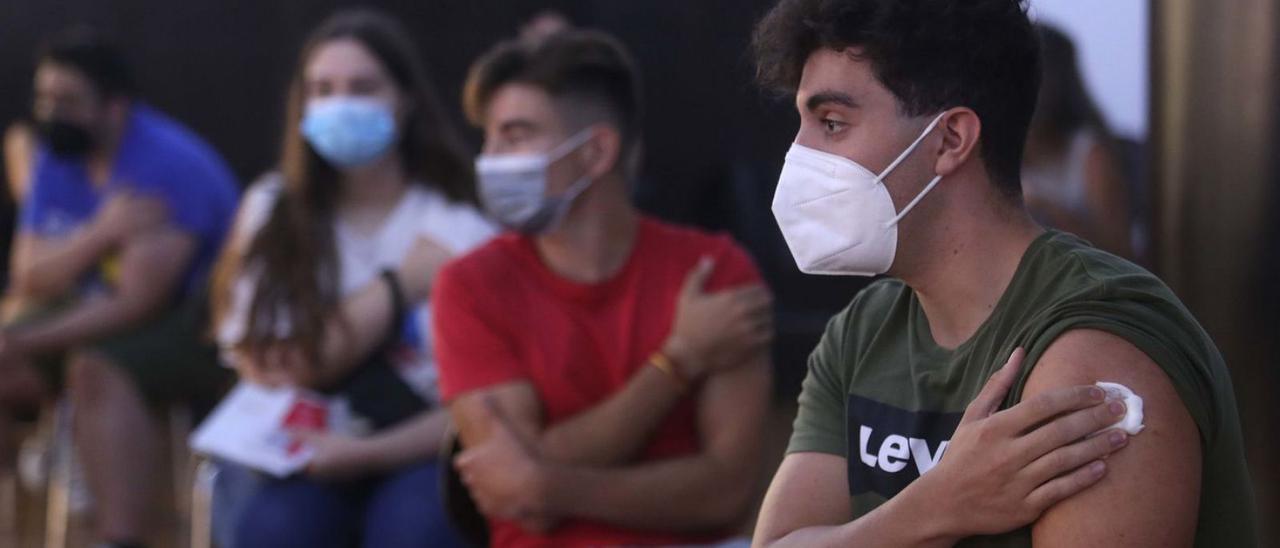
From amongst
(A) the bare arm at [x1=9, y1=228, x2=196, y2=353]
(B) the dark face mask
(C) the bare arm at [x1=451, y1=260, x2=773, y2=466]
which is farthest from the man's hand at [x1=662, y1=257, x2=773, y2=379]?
(B) the dark face mask

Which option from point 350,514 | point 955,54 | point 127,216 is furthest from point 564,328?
point 127,216

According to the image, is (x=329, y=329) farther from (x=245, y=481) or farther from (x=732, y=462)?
(x=732, y=462)

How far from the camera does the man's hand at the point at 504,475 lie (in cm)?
261

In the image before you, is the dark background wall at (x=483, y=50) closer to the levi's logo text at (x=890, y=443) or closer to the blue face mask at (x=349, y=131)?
the blue face mask at (x=349, y=131)

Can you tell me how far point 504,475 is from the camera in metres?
2.63

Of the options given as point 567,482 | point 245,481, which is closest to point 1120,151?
point 567,482

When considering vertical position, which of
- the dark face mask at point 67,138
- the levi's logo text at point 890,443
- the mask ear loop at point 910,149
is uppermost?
the mask ear loop at point 910,149

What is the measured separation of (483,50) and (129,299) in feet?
7.02

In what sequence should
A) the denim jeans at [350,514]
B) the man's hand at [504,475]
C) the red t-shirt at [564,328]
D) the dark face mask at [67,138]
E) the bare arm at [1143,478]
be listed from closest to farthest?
the bare arm at [1143,478], the man's hand at [504,475], the red t-shirt at [564,328], the denim jeans at [350,514], the dark face mask at [67,138]

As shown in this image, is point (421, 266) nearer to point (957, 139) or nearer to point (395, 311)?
point (395, 311)

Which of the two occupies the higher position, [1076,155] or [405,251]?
[1076,155]

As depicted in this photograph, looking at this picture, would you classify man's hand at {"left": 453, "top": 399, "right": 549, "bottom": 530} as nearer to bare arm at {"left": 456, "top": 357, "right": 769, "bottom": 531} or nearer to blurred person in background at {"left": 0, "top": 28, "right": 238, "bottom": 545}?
bare arm at {"left": 456, "top": 357, "right": 769, "bottom": 531}

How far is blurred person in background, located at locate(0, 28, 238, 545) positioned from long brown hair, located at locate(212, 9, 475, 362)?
27.2 inches

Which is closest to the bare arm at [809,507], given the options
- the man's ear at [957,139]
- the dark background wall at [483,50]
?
the man's ear at [957,139]
